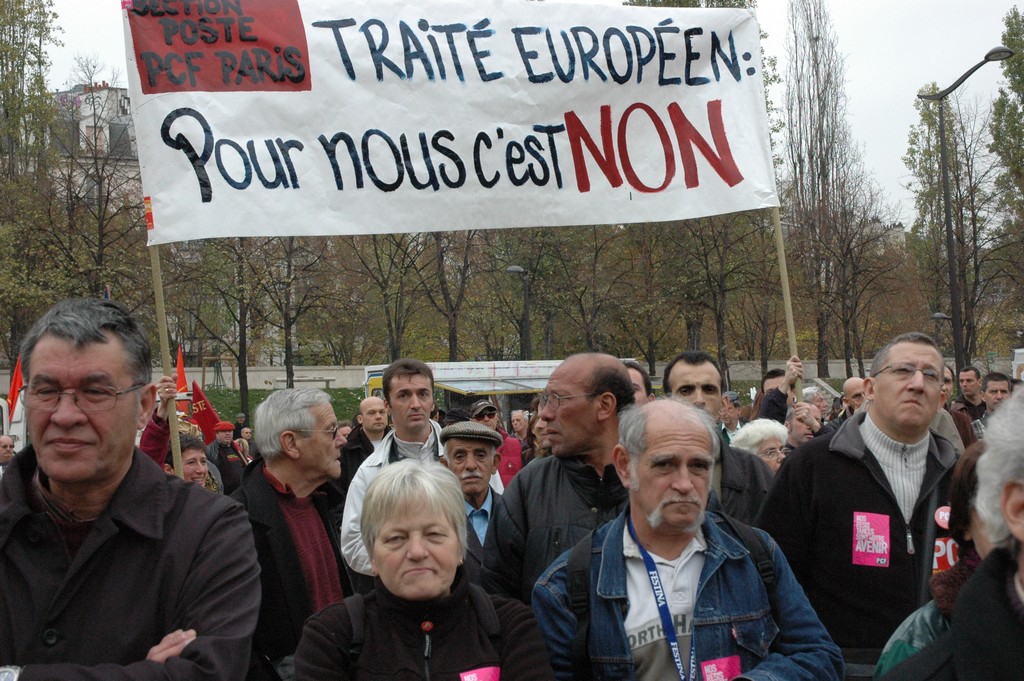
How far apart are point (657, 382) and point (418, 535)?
38630 mm

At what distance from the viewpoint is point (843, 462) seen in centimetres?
432

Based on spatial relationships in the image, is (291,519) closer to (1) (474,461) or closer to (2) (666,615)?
(1) (474,461)

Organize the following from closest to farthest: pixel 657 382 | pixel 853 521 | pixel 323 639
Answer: pixel 323 639 < pixel 853 521 < pixel 657 382

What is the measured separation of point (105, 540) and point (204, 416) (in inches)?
418

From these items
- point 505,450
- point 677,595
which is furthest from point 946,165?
point 677,595

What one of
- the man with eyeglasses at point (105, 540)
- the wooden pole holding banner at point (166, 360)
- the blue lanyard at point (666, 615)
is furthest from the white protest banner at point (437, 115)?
the blue lanyard at point (666, 615)

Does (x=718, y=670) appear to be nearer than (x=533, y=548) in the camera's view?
Yes

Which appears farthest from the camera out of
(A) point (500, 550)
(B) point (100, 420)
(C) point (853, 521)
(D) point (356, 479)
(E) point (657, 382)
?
(E) point (657, 382)

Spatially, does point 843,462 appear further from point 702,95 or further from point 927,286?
point 927,286

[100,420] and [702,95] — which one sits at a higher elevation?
[702,95]

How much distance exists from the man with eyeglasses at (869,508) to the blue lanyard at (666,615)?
1.18 metres

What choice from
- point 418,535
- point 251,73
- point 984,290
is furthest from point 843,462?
point 984,290

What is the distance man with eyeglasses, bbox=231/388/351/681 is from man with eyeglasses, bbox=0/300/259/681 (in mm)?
1510

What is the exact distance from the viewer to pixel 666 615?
3.16 metres
